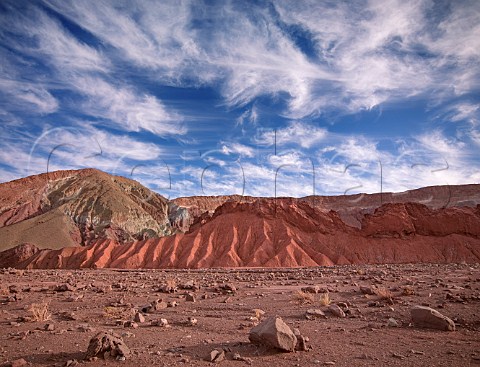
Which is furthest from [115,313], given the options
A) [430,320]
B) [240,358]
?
[430,320]

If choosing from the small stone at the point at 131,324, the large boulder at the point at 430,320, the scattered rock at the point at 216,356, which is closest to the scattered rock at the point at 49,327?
the small stone at the point at 131,324

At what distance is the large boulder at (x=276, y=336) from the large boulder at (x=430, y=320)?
3.71 metres

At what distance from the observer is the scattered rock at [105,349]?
20.3 feet

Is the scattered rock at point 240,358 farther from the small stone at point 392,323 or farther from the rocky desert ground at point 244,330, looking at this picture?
the small stone at point 392,323

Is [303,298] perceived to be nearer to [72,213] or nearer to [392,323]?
[392,323]

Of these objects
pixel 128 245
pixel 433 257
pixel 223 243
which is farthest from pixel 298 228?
pixel 128 245

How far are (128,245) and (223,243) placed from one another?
51.3ft

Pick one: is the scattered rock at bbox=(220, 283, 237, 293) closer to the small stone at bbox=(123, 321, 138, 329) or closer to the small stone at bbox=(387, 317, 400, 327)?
the small stone at bbox=(123, 321, 138, 329)

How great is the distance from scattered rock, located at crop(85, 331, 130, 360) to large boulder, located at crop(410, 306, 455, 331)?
653 cm

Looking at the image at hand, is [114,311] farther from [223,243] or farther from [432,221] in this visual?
[432,221]

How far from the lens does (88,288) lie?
17.1 m

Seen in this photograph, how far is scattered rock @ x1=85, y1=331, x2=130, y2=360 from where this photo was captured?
20.3 ft

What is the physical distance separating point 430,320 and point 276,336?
418 cm

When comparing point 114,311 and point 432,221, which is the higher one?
point 432,221
